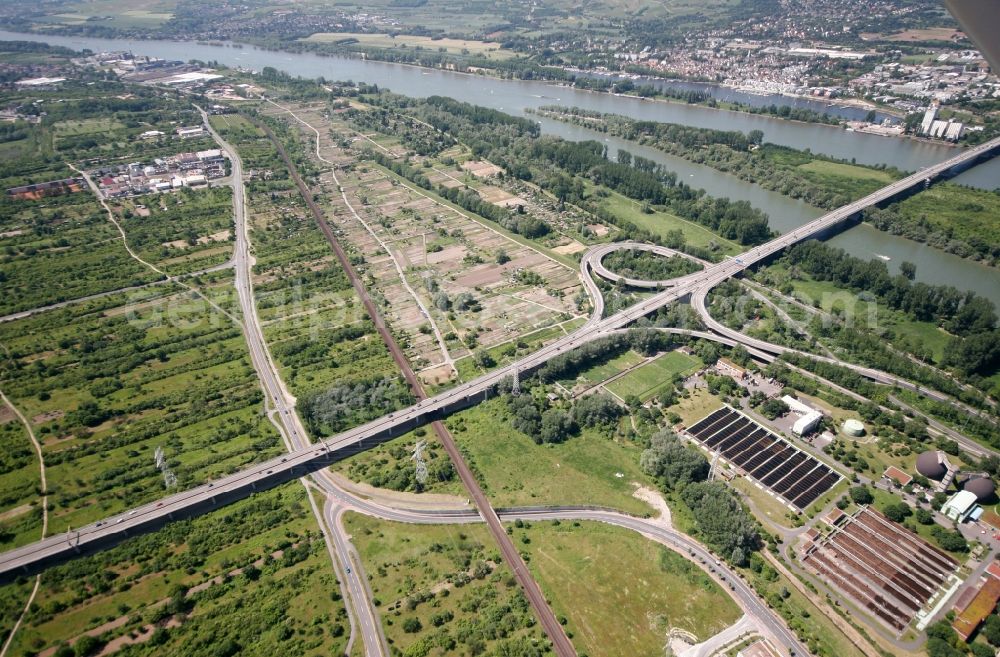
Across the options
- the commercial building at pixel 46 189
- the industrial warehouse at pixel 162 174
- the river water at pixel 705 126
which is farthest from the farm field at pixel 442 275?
the commercial building at pixel 46 189

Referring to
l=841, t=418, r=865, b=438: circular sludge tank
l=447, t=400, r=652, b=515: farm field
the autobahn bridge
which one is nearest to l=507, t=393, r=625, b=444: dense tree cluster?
l=447, t=400, r=652, b=515: farm field

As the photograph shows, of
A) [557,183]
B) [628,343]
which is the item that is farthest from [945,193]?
[628,343]

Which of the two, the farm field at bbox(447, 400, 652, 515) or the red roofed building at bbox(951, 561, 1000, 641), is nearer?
the red roofed building at bbox(951, 561, 1000, 641)

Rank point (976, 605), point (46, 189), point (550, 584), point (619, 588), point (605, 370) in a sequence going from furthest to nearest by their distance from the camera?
point (46, 189) < point (605, 370) < point (550, 584) < point (619, 588) < point (976, 605)

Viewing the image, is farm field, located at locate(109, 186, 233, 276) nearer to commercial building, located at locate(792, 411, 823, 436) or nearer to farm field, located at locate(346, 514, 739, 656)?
farm field, located at locate(346, 514, 739, 656)

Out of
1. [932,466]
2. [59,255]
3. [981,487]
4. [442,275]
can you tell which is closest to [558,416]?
[932,466]

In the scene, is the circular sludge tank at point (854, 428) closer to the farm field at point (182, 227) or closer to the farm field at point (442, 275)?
the farm field at point (442, 275)

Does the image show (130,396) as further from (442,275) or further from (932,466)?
(932,466)
